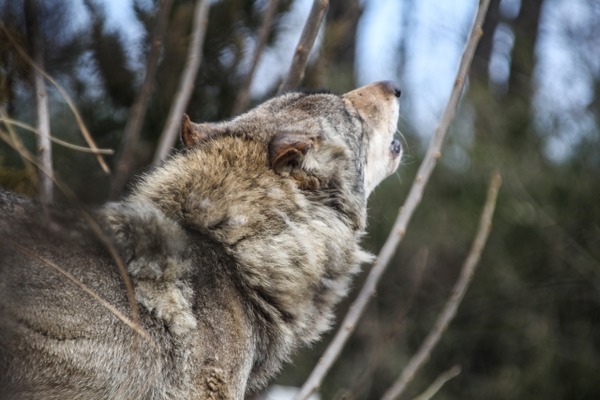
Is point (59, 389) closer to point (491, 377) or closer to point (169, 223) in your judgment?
point (169, 223)

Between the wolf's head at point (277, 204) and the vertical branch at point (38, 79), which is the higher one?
the vertical branch at point (38, 79)

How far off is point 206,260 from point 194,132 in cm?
64

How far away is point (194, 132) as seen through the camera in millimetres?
3334

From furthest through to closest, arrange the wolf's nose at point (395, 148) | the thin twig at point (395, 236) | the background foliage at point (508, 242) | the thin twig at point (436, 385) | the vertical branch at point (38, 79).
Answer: the background foliage at point (508, 242)
the wolf's nose at point (395, 148)
the thin twig at point (436, 385)
the thin twig at point (395, 236)
the vertical branch at point (38, 79)

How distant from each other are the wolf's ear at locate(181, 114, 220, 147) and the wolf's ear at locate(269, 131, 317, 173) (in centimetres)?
28

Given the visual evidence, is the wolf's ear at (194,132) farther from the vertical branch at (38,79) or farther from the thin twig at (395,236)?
the thin twig at (395,236)

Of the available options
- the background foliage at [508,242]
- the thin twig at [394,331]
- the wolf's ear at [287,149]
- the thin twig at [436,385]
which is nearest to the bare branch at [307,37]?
the wolf's ear at [287,149]

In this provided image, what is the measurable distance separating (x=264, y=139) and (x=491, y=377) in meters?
7.66

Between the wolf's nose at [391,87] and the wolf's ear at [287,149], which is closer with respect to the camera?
the wolf's ear at [287,149]

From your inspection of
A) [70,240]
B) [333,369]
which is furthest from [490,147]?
[70,240]

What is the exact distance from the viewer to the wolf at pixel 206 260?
2324 mm

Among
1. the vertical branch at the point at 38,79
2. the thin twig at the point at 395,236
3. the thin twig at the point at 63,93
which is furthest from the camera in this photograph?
the thin twig at the point at 395,236

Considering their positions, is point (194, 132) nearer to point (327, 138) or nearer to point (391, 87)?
point (327, 138)

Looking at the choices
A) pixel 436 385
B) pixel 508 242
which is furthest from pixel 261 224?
pixel 508 242
